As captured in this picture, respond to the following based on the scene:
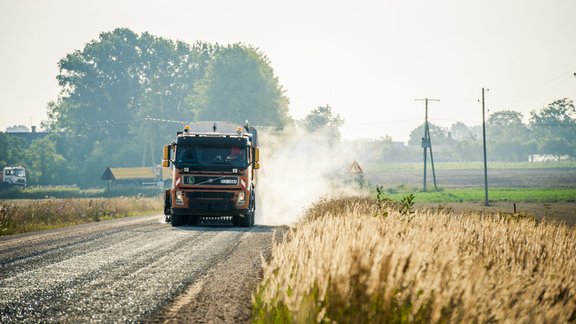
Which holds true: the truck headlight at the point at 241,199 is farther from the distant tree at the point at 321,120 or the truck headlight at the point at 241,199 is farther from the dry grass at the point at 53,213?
the distant tree at the point at 321,120

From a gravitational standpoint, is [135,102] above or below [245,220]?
above

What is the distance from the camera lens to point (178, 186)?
824 inches

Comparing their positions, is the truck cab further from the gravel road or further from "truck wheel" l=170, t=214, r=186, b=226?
the gravel road

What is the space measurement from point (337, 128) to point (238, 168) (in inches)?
6794

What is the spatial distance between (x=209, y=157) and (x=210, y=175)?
0.59 m

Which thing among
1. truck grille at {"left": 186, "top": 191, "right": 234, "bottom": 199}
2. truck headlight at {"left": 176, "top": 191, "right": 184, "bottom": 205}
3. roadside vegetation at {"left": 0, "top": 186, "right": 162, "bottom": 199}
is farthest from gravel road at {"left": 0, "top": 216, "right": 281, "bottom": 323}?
roadside vegetation at {"left": 0, "top": 186, "right": 162, "bottom": 199}

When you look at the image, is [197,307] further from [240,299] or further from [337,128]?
[337,128]

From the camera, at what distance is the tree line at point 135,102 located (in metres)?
89.9

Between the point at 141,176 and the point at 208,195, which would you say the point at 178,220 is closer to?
the point at 208,195

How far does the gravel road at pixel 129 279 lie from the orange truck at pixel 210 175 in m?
4.30

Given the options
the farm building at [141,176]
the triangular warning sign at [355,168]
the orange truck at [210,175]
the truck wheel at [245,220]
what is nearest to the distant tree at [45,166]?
the farm building at [141,176]

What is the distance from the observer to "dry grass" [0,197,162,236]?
22941 millimetres

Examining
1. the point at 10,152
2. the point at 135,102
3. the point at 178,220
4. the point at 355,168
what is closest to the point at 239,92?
the point at 135,102

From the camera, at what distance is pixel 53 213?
2830 centimetres
